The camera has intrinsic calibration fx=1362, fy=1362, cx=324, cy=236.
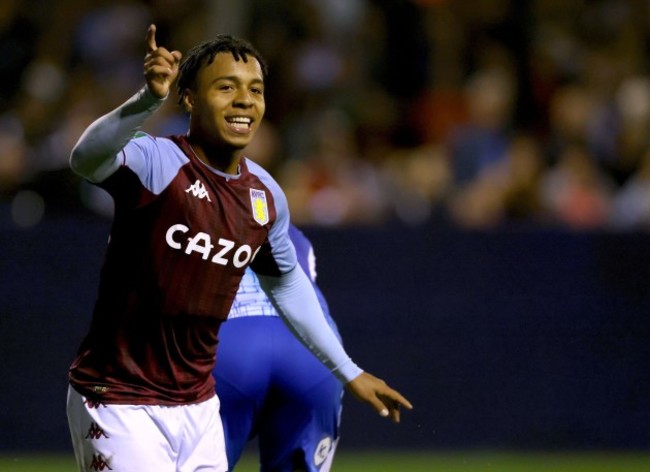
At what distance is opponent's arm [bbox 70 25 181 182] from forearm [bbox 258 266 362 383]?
44.0 inches

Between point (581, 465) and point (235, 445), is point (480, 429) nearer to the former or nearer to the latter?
point (581, 465)

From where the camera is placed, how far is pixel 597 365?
903 centimetres

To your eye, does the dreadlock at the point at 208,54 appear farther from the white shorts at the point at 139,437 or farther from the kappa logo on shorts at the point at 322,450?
the kappa logo on shorts at the point at 322,450

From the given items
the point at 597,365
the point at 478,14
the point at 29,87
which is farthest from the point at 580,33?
the point at 29,87

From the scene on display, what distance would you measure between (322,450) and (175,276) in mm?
1491

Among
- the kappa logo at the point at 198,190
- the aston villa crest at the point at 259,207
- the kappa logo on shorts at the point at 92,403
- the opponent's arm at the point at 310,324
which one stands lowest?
the kappa logo on shorts at the point at 92,403

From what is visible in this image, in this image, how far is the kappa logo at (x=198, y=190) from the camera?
4410mm

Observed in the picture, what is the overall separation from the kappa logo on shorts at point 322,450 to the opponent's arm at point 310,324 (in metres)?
0.75

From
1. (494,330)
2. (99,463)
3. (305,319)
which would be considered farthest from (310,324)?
(494,330)

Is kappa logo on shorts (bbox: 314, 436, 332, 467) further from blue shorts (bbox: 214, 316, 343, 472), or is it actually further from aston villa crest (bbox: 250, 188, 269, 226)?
aston villa crest (bbox: 250, 188, 269, 226)

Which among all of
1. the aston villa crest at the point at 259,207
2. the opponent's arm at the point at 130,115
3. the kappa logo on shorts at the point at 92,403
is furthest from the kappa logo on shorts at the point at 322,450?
the opponent's arm at the point at 130,115

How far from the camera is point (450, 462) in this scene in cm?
877

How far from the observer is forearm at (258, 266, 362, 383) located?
16.2 ft

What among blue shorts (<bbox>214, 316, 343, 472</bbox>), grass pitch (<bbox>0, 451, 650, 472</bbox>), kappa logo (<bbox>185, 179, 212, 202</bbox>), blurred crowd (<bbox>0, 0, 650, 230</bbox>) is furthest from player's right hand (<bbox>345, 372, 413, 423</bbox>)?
blurred crowd (<bbox>0, 0, 650, 230</bbox>)
